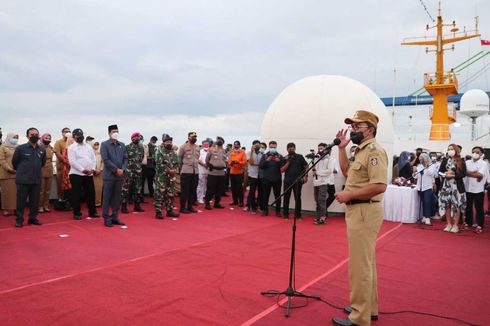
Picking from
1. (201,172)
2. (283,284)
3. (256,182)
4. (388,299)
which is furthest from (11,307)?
(201,172)

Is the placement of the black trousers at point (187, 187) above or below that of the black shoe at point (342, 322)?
above

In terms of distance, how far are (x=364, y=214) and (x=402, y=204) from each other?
252 inches

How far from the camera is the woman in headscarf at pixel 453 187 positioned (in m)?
7.46

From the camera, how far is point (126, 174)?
856cm

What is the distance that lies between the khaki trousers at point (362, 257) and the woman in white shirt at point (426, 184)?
20.4 ft

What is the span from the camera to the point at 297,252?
569 cm

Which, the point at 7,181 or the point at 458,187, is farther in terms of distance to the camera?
the point at 7,181

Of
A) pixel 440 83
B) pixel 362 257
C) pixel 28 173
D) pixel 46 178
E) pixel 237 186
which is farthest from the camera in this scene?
pixel 440 83

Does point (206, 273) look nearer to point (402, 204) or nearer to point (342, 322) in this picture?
point (342, 322)

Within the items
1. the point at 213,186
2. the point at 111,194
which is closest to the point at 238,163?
the point at 213,186

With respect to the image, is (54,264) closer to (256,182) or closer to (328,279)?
(328,279)

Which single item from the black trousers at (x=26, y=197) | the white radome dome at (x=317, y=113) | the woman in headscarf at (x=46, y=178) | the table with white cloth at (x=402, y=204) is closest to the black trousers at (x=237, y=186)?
the white radome dome at (x=317, y=113)

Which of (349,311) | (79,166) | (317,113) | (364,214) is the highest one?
(317,113)

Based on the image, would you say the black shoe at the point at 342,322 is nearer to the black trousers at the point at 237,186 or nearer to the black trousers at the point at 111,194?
the black trousers at the point at 111,194
